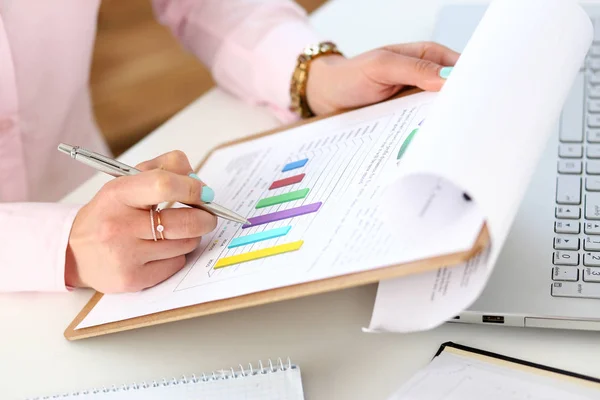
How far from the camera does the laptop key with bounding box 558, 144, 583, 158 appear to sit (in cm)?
68

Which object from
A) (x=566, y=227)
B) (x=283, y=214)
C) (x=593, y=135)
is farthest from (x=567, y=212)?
(x=283, y=214)

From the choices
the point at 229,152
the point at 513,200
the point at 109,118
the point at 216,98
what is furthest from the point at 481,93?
the point at 109,118

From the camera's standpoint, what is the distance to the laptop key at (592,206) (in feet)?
1.98

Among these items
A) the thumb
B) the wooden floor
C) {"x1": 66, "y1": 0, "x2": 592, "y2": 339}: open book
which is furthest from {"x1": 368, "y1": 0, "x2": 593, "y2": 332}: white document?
the wooden floor

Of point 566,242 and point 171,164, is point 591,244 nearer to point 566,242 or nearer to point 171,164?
point 566,242

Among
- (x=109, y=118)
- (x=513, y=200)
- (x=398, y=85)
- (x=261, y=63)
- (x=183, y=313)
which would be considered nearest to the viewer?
(x=513, y=200)

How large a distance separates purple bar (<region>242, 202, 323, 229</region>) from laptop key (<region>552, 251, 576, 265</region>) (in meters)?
0.19

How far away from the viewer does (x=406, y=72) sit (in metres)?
0.67

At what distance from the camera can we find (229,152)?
767 mm

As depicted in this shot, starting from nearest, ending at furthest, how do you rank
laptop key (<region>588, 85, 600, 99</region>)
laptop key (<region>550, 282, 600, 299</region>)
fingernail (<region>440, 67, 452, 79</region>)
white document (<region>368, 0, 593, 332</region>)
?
white document (<region>368, 0, 593, 332</region>) < laptop key (<region>550, 282, 600, 299</region>) < fingernail (<region>440, 67, 452, 79</region>) < laptop key (<region>588, 85, 600, 99</region>)

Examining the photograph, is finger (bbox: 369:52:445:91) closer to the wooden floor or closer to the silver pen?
the silver pen

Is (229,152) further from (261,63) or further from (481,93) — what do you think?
(481,93)

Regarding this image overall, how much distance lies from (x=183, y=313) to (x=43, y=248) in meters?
0.17

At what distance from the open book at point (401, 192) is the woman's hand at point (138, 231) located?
15 mm
